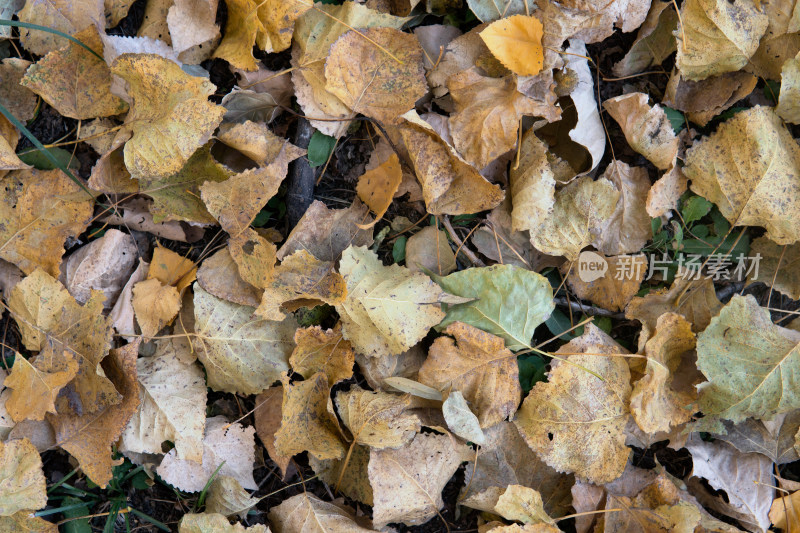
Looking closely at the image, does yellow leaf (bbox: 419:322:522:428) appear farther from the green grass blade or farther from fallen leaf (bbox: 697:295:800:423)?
the green grass blade

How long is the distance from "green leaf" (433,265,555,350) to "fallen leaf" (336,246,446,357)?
8 cm

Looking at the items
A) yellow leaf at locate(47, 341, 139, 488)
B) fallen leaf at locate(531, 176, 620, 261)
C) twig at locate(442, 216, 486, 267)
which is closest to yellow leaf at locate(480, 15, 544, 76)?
fallen leaf at locate(531, 176, 620, 261)

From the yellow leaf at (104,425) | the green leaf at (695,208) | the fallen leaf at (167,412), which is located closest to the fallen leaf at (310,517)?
the fallen leaf at (167,412)

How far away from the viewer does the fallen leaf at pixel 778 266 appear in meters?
1.89

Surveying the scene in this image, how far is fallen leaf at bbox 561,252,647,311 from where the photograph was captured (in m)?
1.87

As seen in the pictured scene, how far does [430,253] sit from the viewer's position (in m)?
1.85

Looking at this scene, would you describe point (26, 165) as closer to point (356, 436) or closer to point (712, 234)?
point (356, 436)

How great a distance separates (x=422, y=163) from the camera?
1748 mm

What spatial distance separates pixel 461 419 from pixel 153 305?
962 mm

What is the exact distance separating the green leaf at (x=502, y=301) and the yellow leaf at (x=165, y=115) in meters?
0.80

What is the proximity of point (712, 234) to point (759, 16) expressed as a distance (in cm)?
65

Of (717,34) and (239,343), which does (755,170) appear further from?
(239,343)

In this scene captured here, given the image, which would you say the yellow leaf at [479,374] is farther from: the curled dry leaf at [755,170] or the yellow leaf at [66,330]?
the yellow leaf at [66,330]

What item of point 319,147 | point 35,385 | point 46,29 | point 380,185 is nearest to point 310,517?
point 35,385
